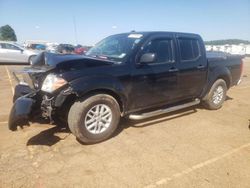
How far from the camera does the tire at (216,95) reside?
227 inches

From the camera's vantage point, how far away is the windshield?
4.26 meters

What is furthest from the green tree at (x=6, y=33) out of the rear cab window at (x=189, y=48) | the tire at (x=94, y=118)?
the tire at (x=94, y=118)

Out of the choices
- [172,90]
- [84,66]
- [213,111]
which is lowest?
[213,111]

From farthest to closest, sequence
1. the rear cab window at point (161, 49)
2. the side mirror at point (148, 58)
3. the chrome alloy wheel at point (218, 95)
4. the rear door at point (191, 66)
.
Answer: the chrome alloy wheel at point (218, 95)
the rear door at point (191, 66)
the rear cab window at point (161, 49)
the side mirror at point (148, 58)

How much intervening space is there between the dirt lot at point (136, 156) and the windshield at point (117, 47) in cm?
144

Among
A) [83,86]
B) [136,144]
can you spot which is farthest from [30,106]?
[136,144]

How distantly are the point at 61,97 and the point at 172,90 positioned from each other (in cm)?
238

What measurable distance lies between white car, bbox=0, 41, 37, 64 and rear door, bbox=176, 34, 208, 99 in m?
13.7

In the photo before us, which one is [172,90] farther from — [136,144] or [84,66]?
[84,66]

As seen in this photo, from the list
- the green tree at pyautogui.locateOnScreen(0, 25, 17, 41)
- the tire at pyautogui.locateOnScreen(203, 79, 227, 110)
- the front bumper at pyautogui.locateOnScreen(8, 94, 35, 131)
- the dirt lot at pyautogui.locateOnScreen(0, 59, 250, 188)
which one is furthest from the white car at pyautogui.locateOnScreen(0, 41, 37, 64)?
the green tree at pyautogui.locateOnScreen(0, 25, 17, 41)

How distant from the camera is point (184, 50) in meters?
5.02

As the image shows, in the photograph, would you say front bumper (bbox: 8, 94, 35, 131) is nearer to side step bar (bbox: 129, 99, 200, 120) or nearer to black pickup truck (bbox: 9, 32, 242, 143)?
black pickup truck (bbox: 9, 32, 242, 143)

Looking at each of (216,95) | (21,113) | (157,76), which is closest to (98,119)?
(21,113)

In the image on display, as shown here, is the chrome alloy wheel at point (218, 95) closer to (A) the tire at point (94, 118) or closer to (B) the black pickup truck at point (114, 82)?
(B) the black pickup truck at point (114, 82)
